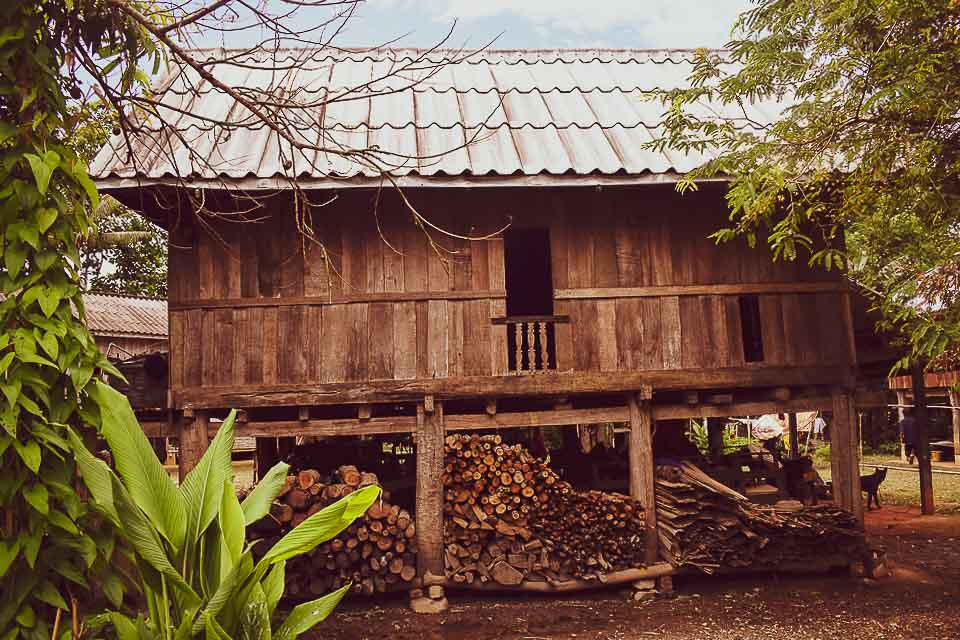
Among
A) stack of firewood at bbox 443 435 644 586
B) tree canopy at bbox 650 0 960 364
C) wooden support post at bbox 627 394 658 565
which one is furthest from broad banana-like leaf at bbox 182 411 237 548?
wooden support post at bbox 627 394 658 565

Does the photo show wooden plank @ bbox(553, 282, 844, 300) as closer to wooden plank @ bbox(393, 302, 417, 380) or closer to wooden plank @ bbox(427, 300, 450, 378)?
wooden plank @ bbox(427, 300, 450, 378)

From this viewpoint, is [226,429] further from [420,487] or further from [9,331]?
[420,487]

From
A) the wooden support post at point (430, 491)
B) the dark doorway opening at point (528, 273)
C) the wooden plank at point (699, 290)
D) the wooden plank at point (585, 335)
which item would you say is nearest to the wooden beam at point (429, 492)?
the wooden support post at point (430, 491)

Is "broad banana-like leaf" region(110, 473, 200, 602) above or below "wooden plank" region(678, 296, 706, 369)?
below

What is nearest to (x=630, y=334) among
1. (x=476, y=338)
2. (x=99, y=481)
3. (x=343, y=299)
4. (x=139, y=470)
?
(x=476, y=338)

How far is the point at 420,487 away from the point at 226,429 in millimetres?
4171

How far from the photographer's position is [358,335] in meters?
8.08

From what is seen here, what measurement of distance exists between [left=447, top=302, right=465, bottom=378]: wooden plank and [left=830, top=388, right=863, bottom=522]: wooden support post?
4.40m

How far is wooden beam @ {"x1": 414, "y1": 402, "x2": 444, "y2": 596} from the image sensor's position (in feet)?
26.5

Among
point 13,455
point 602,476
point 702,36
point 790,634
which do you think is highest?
point 702,36

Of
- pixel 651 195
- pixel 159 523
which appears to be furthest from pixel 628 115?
pixel 159 523

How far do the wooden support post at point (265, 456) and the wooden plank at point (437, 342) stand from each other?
4.66 m

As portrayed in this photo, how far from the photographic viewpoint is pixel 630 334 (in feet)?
27.4

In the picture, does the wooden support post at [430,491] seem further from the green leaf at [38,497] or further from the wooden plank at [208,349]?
the green leaf at [38,497]
